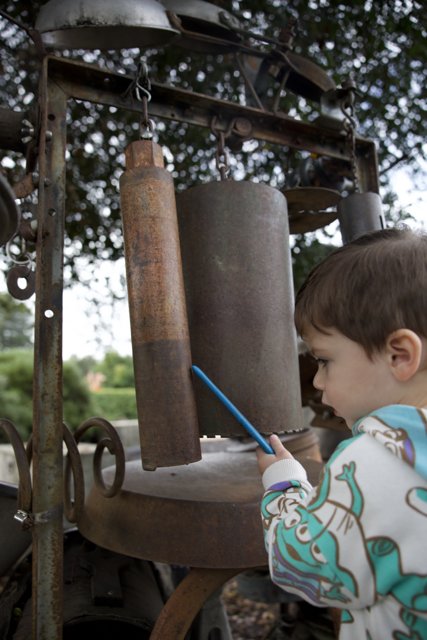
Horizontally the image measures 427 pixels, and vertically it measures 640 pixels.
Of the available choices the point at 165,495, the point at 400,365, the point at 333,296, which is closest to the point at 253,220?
the point at 333,296

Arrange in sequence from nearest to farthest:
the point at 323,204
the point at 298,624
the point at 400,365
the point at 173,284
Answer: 1. the point at 400,365
2. the point at 173,284
3. the point at 323,204
4. the point at 298,624

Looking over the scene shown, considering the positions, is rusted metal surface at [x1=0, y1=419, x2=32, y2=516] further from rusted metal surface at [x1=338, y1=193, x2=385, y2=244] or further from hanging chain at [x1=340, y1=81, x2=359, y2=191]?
hanging chain at [x1=340, y1=81, x2=359, y2=191]

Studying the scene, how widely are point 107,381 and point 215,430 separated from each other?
15399 millimetres

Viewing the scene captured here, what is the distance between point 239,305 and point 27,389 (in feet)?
19.7

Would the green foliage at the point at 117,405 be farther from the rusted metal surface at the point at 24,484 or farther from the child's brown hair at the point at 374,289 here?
the child's brown hair at the point at 374,289

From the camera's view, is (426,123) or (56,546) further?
(426,123)

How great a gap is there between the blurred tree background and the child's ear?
1799 mm

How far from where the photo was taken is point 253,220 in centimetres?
122

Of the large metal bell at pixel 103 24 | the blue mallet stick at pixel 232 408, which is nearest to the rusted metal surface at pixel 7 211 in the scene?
the blue mallet stick at pixel 232 408

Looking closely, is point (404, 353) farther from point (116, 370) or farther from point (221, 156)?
point (116, 370)

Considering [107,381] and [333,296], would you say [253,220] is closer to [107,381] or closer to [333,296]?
[333,296]

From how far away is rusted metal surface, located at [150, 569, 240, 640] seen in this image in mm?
1165

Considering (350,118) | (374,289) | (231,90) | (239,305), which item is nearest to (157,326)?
(239,305)

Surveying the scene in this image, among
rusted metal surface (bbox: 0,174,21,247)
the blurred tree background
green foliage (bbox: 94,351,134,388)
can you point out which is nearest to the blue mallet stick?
rusted metal surface (bbox: 0,174,21,247)
